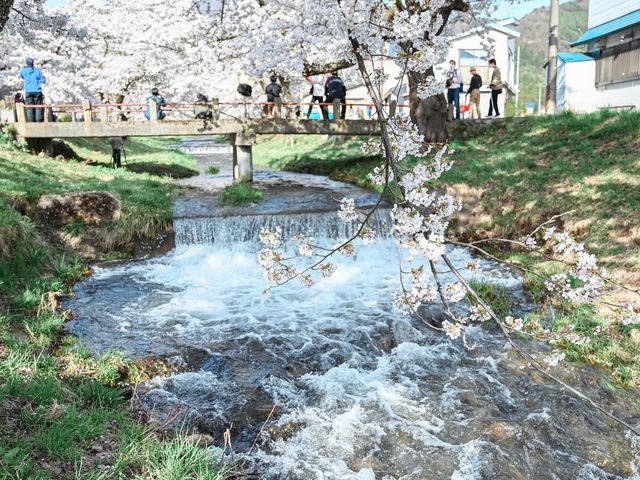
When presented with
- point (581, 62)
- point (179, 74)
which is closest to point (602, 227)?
point (581, 62)

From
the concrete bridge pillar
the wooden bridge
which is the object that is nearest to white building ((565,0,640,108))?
the wooden bridge

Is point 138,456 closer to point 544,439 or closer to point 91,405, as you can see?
point 91,405

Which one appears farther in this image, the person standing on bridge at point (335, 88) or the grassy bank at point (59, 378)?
the person standing on bridge at point (335, 88)

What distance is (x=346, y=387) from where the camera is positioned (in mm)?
6219

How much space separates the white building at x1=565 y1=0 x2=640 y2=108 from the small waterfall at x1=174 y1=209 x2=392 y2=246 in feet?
39.2

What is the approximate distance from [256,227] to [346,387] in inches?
267

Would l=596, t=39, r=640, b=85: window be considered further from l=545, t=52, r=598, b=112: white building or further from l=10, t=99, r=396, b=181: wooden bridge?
l=10, t=99, r=396, b=181: wooden bridge

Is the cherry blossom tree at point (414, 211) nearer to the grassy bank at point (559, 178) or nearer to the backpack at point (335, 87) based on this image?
the grassy bank at point (559, 178)

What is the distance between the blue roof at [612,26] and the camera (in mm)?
18812

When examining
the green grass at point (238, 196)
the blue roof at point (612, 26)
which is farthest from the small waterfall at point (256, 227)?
the blue roof at point (612, 26)

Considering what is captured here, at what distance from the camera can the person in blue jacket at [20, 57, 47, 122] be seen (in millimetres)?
15305

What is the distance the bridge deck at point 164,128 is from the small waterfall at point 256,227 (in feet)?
15.6

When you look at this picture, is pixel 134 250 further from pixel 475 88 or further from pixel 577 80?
Answer: pixel 577 80

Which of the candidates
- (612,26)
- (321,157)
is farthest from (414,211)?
(612,26)
